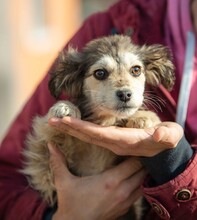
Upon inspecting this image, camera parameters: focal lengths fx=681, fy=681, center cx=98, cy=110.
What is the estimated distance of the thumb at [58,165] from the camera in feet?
9.29

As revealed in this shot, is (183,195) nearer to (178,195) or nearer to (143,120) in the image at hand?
(178,195)

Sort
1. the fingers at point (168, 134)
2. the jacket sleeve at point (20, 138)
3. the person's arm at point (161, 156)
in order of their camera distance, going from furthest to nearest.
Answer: the jacket sleeve at point (20, 138) < the person's arm at point (161, 156) < the fingers at point (168, 134)

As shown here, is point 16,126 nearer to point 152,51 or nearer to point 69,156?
point 69,156

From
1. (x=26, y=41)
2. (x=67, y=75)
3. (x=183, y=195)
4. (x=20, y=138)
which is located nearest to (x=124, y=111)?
(x=67, y=75)

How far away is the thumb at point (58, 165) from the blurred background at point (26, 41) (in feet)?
18.5

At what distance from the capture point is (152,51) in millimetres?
2902

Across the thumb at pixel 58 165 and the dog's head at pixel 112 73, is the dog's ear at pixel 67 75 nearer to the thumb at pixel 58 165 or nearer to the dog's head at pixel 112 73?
the dog's head at pixel 112 73

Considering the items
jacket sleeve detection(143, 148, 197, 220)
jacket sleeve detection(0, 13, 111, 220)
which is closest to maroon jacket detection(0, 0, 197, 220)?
jacket sleeve detection(0, 13, 111, 220)

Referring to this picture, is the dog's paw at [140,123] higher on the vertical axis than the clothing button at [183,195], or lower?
higher

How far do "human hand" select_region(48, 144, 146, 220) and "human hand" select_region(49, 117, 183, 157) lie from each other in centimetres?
20

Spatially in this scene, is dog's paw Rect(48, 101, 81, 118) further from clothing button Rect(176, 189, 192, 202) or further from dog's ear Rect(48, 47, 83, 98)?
Answer: clothing button Rect(176, 189, 192, 202)

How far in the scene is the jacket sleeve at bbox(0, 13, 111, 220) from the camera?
9.94 ft

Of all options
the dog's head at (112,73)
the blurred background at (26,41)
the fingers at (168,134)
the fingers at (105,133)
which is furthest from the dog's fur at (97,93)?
the blurred background at (26,41)

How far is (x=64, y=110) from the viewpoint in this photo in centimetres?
270
